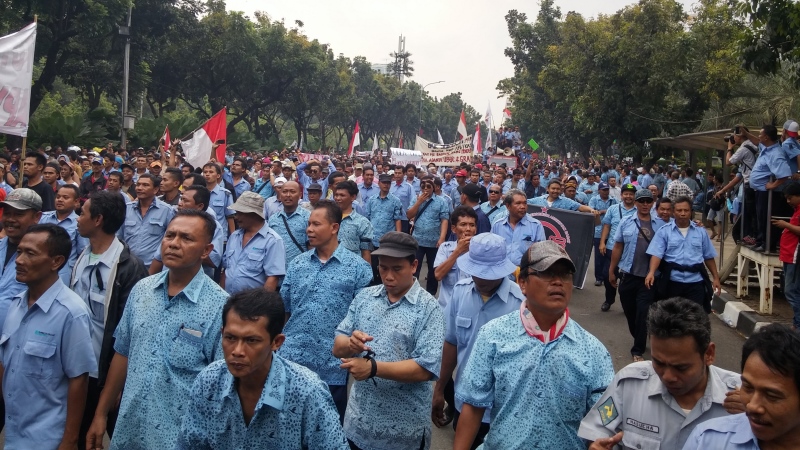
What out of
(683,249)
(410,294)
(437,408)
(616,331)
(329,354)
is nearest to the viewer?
(410,294)

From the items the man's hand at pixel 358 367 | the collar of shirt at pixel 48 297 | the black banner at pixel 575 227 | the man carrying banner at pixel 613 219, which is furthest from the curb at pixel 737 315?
the collar of shirt at pixel 48 297

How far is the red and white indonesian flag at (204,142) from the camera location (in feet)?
40.0

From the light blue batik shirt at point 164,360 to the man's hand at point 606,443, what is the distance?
1536 millimetres

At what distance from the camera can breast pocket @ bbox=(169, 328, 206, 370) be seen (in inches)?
121

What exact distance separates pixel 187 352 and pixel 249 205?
2.44 m

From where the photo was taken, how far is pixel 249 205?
17.7ft

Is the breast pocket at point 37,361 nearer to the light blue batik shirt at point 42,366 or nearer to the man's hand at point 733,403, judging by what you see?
the light blue batik shirt at point 42,366

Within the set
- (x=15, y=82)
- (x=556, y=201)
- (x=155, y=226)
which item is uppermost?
(x=15, y=82)

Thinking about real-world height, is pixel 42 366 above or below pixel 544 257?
below

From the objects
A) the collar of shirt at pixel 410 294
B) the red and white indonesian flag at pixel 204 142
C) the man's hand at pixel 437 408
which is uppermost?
the red and white indonesian flag at pixel 204 142

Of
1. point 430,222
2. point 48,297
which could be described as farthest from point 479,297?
point 430,222

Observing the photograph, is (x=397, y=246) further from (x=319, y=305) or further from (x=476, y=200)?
(x=476, y=200)

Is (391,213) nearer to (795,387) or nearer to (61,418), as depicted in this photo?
A: (61,418)

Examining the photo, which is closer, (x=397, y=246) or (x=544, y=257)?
(x=544, y=257)
